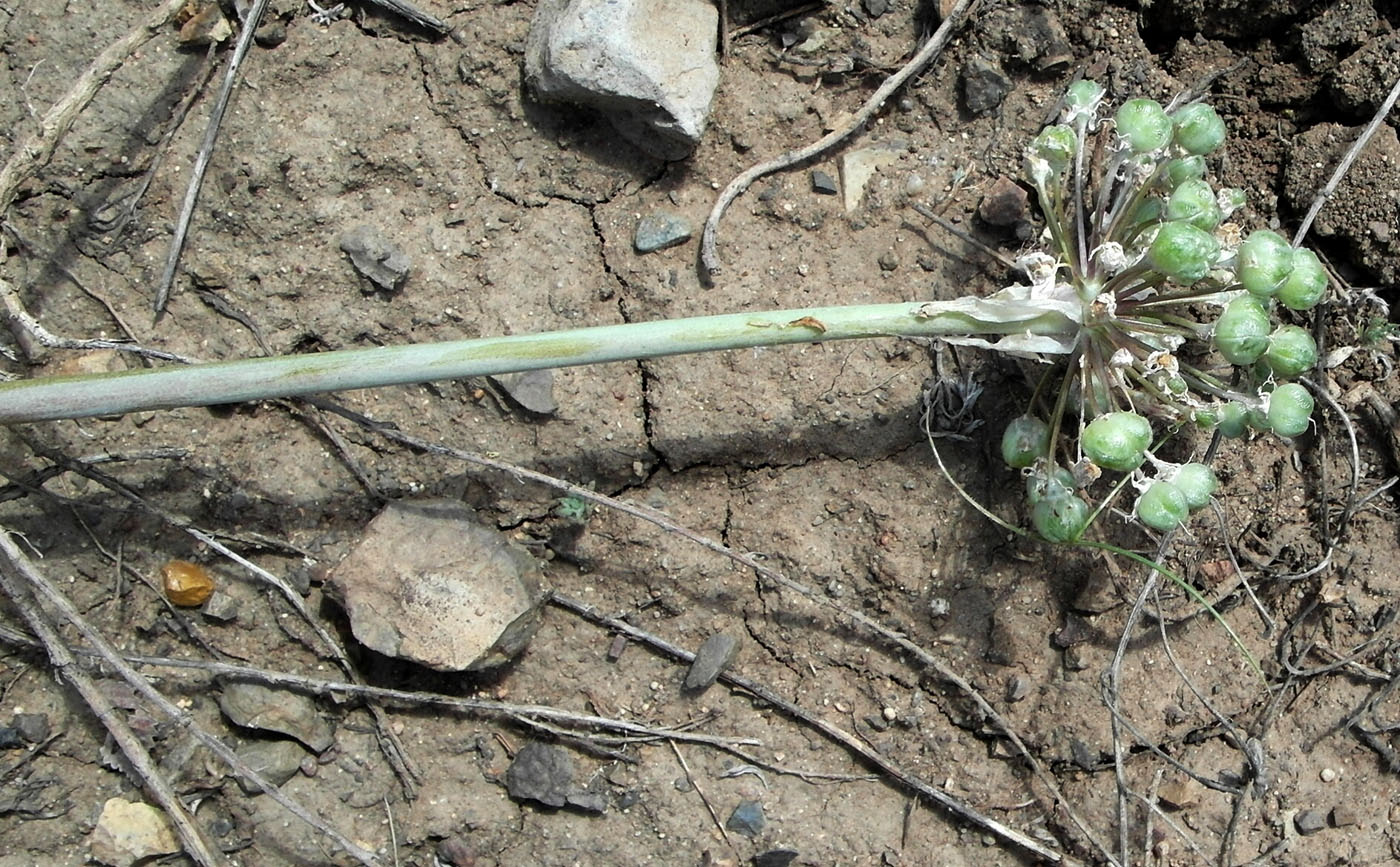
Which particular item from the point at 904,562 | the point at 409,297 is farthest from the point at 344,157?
the point at 904,562

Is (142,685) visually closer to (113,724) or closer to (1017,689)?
(113,724)

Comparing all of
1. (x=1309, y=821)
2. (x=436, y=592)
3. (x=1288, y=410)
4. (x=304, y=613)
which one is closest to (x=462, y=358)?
(x=436, y=592)

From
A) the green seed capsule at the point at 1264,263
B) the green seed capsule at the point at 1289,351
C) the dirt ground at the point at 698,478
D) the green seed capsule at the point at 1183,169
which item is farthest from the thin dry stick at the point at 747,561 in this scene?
the green seed capsule at the point at 1183,169

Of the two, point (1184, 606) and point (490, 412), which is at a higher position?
point (490, 412)

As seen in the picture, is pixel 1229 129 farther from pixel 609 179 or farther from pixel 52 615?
pixel 52 615

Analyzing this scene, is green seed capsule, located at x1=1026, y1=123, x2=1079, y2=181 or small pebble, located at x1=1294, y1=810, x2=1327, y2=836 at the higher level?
green seed capsule, located at x1=1026, y1=123, x2=1079, y2=181

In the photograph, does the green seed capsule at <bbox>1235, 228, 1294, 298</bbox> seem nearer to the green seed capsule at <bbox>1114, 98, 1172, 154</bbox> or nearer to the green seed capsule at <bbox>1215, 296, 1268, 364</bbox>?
the green seed capsule at <bbox>1215, 296, 1268, 364</bbox>

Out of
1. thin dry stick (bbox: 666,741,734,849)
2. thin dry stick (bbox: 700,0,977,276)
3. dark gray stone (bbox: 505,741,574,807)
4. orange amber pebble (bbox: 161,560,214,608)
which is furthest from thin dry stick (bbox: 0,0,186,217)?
thin dry stick (bbox: 666,741,734,849)
